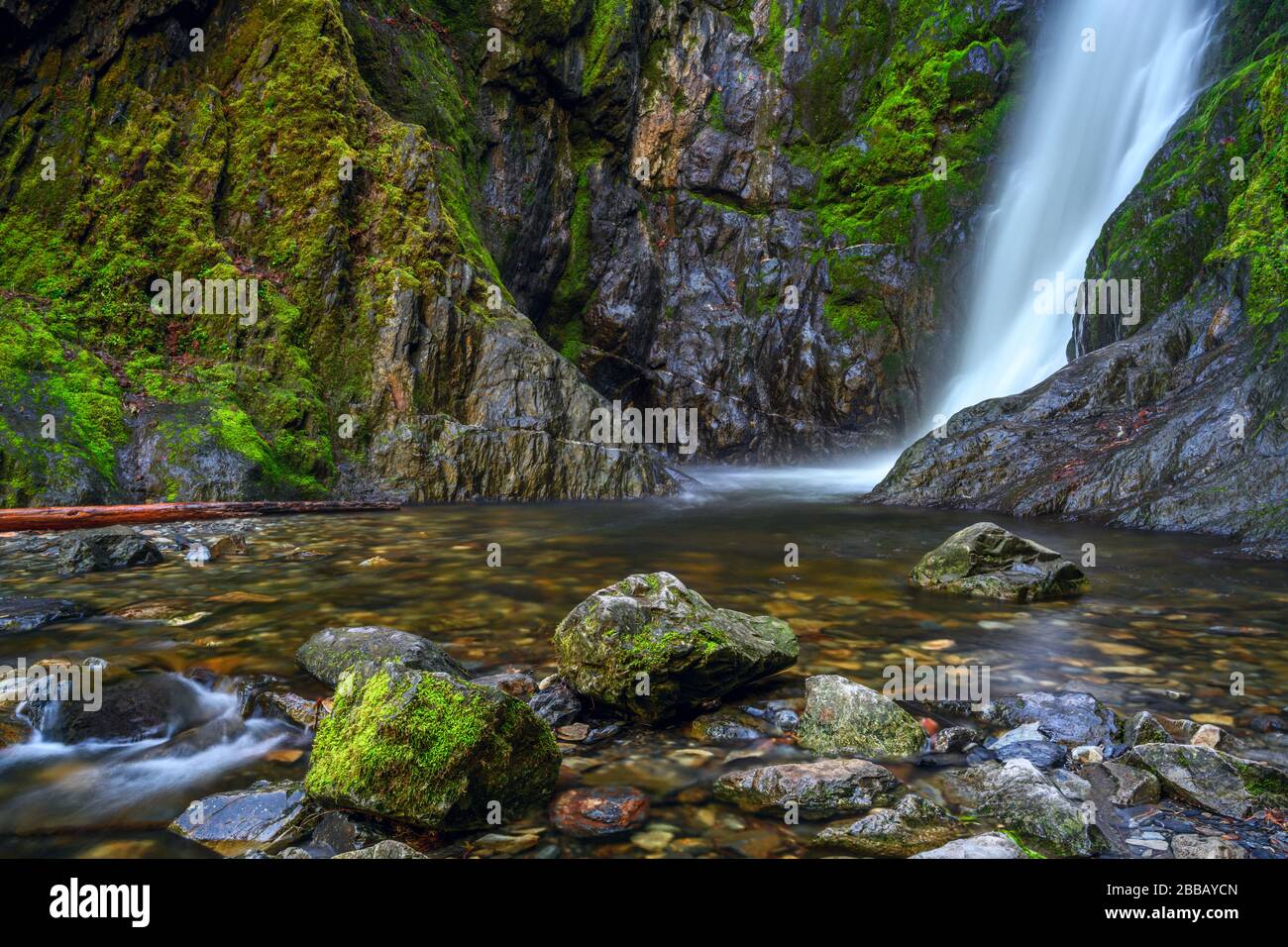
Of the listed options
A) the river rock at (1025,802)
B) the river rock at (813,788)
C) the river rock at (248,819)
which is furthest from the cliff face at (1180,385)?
the river rock at (248,819)

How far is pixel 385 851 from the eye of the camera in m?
2.35

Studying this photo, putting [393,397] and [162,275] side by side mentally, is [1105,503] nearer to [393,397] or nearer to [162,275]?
[393,397]

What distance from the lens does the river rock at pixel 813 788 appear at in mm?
2820

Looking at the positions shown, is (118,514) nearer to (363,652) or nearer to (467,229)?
(363,652)

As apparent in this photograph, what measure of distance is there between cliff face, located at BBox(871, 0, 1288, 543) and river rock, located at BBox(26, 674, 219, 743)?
1162 cm

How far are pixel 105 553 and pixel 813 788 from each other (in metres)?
8.14

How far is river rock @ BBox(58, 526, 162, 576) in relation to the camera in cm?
731

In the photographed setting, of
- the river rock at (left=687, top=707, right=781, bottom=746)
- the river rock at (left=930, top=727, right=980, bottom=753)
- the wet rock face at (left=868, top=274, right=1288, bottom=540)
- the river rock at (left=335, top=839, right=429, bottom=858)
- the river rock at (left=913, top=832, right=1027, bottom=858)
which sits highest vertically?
the wet rock face at (left=868, top=274, right=1288, bottom=540)

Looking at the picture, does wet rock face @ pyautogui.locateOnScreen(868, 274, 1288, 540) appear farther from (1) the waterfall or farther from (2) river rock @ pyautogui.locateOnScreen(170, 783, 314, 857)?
(2) river rock @ pyautogui.locateOnScreen(170, 783, 314, 857)

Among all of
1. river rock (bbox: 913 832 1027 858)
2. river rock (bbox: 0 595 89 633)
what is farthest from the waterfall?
river rock (bbox: 0 595 89 633)

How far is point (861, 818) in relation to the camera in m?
2.68

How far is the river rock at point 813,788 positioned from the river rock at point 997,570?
4.29 metres

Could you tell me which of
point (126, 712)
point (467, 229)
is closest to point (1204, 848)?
point (126, 712)
